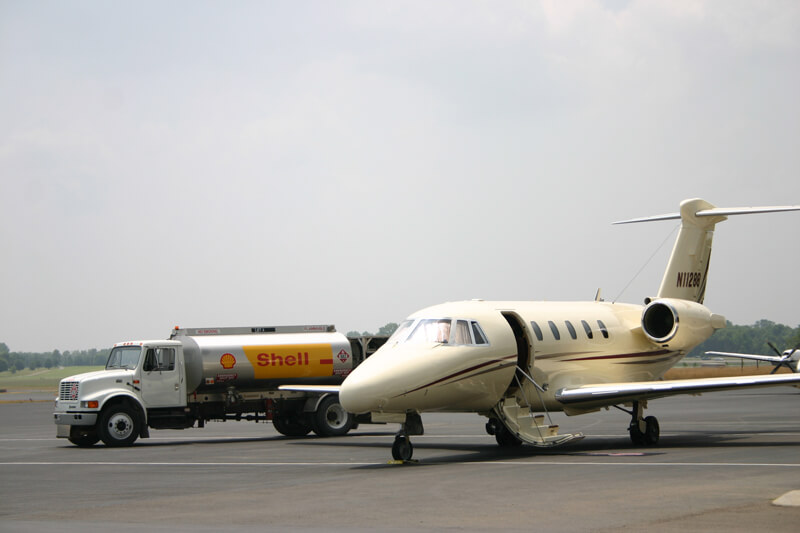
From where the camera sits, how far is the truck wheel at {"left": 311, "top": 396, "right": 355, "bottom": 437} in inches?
1060

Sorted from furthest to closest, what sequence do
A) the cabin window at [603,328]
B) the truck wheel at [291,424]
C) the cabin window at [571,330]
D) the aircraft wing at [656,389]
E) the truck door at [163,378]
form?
the truck wheel at [291,424] < the truck door at [163,378] < the cabin window at [603,328] < the cabin window at [571,330] < the aircraft wing at [656,389]

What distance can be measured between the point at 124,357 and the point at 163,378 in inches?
49.7

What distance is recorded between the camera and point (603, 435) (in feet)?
82.8

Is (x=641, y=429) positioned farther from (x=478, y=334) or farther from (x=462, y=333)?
(x=462, y=333)

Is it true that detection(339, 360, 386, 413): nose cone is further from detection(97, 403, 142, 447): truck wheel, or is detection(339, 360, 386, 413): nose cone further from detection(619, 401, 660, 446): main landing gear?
detection(97, 403, 142, 447): truck wheel

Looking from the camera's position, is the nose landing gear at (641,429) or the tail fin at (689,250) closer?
the nose landing gear at (641,429)

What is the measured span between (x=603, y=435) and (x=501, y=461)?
7.90 metres

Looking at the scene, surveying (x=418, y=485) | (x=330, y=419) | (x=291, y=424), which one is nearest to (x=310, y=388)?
(x=330, y=419)

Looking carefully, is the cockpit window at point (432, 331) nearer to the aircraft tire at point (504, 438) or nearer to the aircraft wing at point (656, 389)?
the aircraft wing at point (656, 389)

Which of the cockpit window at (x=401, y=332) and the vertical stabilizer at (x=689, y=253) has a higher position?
the vertical stabilizer at (x=689, y=253)

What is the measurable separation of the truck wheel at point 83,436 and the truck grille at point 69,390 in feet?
2.57

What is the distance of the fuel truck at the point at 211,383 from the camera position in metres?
24.6

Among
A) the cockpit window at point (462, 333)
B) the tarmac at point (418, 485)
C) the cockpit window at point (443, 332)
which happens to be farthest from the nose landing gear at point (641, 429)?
the cockpit window at point (462, 333)

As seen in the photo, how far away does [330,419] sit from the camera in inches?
1070
